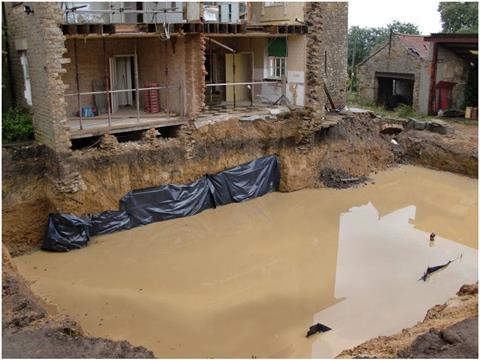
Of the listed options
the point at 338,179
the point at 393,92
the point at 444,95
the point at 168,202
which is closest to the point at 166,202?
the point at 168,202

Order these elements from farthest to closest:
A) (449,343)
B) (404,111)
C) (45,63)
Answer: (404,111) → (45,63) → (449,343)

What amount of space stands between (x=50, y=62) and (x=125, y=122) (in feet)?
11.5

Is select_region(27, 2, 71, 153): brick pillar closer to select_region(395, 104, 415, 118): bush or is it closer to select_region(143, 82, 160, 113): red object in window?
select_region(143, 82, 160, 113): red object in window

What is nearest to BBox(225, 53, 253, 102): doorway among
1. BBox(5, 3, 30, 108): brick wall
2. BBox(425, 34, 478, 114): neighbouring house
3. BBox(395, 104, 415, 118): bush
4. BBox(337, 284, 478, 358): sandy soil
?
BBox(5, 3, 30, 108): brick wall

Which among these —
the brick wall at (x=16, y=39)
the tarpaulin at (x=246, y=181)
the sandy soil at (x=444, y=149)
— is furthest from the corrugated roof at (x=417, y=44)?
the brick wall at (x=16, y=39)

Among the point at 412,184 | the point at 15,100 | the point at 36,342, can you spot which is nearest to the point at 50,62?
the point at 15,100

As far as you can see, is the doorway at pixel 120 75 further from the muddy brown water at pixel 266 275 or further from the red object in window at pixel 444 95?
the red object in window at pixel 444 95

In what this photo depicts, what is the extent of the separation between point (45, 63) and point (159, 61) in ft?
17.6

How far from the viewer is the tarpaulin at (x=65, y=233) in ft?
48.7

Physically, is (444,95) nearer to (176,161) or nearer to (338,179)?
(338,179)

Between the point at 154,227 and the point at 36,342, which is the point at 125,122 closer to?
the point at 154,227

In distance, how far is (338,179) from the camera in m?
20.8

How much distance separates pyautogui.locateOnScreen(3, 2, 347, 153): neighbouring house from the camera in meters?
15.2

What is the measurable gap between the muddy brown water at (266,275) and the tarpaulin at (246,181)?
46 centimetres
